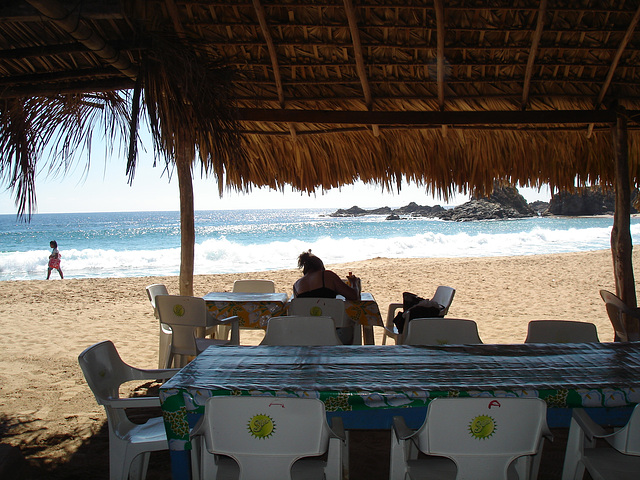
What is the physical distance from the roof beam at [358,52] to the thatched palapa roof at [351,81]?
3cm

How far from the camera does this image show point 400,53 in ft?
14.3

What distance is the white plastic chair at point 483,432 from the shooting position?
165cm

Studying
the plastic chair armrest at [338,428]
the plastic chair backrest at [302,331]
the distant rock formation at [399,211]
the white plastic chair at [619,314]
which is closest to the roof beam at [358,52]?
the plastic chair backrest at [302,331]

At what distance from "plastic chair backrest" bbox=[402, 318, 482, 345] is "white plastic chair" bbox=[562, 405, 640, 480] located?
3.13 ft

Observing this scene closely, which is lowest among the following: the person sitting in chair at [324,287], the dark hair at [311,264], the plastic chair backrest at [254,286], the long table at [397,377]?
the plastic chair backrest at [254,286]

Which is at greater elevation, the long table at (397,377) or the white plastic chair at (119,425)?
the long table at (397,377)

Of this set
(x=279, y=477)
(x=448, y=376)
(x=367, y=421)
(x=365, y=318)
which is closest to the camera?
(x=279, y=477)

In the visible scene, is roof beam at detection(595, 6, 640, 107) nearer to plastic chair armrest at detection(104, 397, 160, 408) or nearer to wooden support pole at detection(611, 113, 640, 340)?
wooden support pole at detection(611, 113, 640, 340)

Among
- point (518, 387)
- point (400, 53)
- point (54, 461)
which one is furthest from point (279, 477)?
point (400, 53)

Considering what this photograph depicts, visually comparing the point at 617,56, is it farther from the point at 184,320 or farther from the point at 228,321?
the point at 184,320

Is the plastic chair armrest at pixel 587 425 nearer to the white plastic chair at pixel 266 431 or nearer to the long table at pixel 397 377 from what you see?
the long table at pixel 397 377

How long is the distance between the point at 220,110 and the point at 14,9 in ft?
4.34

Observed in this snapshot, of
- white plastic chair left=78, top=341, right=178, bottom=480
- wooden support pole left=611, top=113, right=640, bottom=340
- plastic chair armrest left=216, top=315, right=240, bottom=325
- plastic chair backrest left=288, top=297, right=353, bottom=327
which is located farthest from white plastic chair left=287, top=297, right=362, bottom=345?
wooden support pole left=611, top=113, right=640, bottom=340

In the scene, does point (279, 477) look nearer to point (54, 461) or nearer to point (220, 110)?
point (54, 461)
